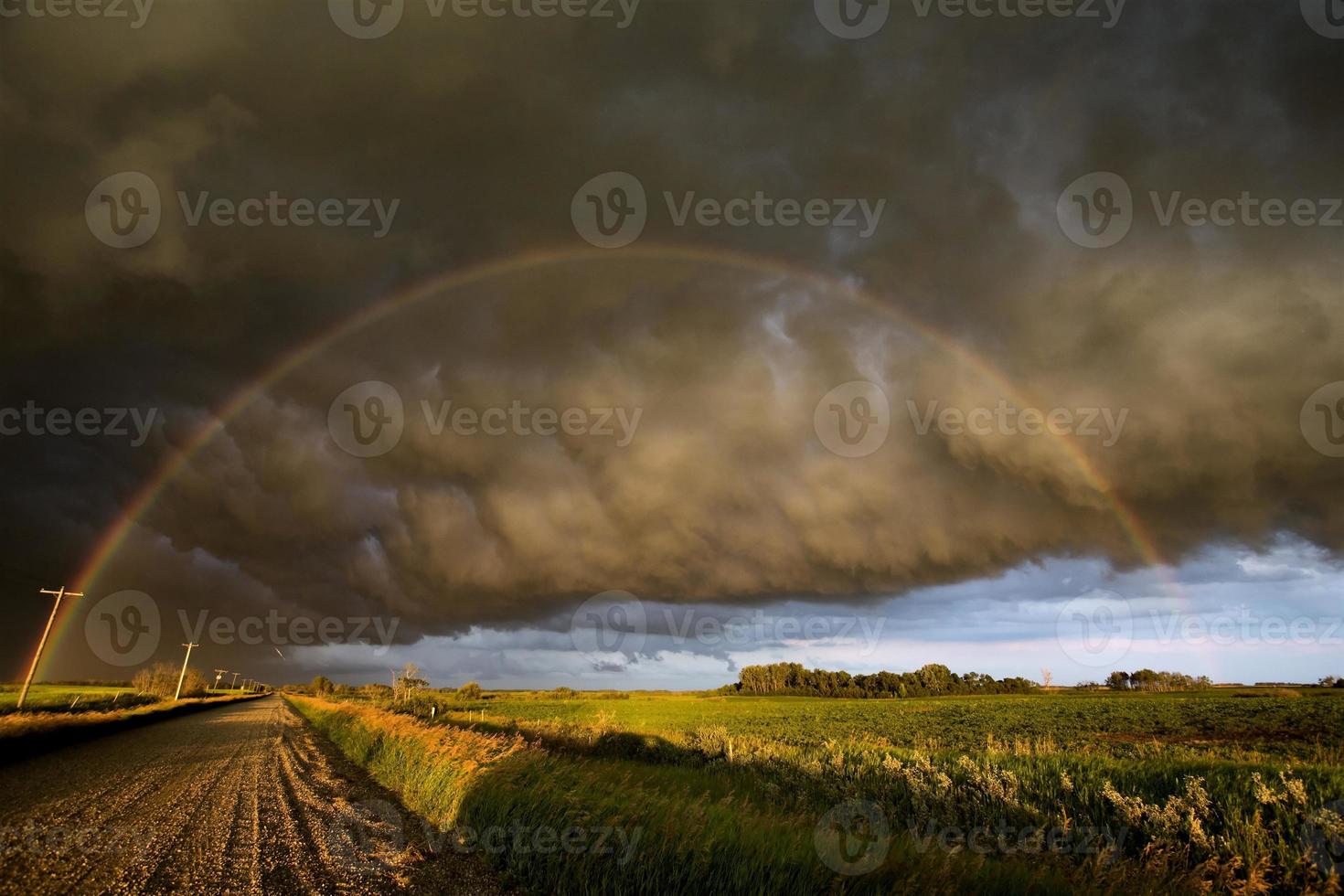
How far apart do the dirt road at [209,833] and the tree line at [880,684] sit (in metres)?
168

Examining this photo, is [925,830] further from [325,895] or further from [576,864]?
[325,895]

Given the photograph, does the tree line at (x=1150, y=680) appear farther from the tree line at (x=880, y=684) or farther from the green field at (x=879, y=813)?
the green field at (x=879, y=813)

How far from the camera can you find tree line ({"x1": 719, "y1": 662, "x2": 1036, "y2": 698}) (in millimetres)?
172125

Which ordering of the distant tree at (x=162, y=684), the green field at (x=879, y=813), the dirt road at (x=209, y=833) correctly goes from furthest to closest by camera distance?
the distant tree at (x=162, y=684), the dirt road at (x=209, y=833), the green field at (x=879, y=813)

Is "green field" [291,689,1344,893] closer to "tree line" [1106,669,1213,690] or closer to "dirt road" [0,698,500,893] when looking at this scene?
"dirt road" [0,698,500,893]

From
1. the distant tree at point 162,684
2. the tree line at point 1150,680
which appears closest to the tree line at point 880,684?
the tree line at point 1150,680

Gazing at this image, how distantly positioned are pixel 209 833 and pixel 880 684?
199m

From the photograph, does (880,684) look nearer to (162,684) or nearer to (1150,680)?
(1150,680)

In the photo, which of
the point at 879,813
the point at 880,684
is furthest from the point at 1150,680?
the point at 879,813

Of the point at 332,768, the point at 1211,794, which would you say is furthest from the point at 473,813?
the point at 1211,794

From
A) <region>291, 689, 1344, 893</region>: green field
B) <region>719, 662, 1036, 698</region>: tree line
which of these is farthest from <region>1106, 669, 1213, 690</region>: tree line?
<region>291, 689, 1344, 893</region>: green field

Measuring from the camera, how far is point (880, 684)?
184m

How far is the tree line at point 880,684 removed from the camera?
17212 cm

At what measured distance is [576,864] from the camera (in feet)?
27.7
